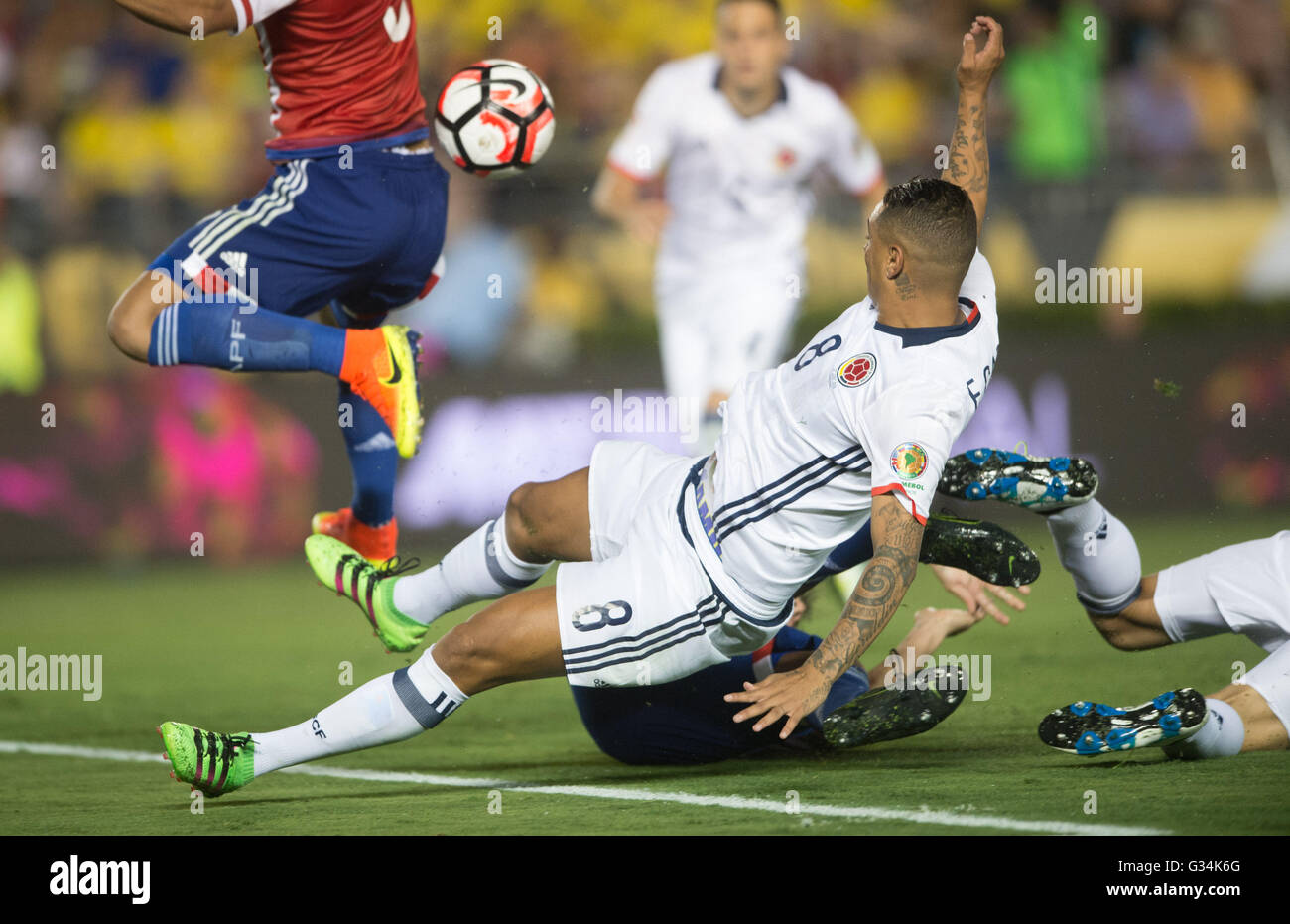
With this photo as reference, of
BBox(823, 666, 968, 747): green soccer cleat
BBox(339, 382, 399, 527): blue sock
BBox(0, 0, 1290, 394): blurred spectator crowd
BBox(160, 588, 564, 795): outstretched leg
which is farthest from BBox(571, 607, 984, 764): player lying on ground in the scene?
BBox(0, 0, 1290, 394): blurred spectator crowd

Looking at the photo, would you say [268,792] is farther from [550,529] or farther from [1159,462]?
[1159,462]

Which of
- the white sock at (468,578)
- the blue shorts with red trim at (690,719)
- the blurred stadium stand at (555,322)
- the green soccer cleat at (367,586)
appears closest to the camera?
the blue shorts with red trim at (690,719)

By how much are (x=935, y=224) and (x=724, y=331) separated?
4034mm

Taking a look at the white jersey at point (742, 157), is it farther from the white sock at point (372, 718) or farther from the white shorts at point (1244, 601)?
the white sock at point (372, 718)

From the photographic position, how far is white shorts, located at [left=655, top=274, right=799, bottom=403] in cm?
778

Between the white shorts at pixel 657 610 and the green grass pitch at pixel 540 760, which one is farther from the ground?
the white shorts at pixel 657 610

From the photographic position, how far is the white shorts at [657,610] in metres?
4.04

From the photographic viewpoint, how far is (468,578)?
15.8 feet

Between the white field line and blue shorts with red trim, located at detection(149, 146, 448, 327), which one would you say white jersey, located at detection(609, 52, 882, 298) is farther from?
the white field line

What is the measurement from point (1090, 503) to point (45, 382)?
731cm

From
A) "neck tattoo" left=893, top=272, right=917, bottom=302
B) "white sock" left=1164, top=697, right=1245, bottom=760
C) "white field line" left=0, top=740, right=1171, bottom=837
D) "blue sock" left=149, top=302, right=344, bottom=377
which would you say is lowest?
"white field line" left=0, top=740, right=1171, bottom=837

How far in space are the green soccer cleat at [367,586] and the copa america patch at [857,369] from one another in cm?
177

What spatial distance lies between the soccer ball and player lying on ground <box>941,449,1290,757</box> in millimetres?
1890

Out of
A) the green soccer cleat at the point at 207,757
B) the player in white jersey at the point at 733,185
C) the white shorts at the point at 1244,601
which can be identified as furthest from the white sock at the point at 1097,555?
the player in white jersey at the point at 733,185
